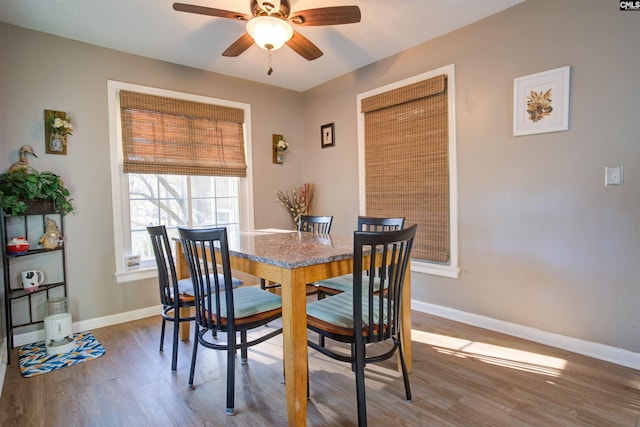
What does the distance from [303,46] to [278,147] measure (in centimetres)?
183

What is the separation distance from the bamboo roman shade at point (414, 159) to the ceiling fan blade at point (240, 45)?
Result: 1527 millimetres

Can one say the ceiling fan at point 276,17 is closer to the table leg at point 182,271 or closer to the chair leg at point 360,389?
the table leg at point 182,271

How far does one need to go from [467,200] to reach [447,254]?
1.69ft

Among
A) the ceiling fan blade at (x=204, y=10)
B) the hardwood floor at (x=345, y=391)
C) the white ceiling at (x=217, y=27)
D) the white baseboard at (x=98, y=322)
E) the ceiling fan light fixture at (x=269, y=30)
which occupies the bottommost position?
the hardwood floor at (x=345, y=391)

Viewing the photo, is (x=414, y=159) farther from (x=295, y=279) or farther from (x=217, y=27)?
(x=295, y=279)

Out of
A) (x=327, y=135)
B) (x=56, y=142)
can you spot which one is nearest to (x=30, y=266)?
(x=56, y=142)

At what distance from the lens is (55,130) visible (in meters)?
2.73

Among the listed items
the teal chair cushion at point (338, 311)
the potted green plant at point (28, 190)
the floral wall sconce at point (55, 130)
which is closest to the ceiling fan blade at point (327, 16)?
the teal chair cushion at point (338, 311)

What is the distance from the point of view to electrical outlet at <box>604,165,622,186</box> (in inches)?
84.0

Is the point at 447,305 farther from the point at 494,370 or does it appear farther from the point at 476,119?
A: the point at 476,119

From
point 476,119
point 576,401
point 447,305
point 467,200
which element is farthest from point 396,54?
point 576,401

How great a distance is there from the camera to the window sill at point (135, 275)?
3.11 meters

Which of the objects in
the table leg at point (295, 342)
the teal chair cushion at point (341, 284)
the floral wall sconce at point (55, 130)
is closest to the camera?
the table leg at point (295, 342)

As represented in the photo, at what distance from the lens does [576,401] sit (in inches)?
69.7
